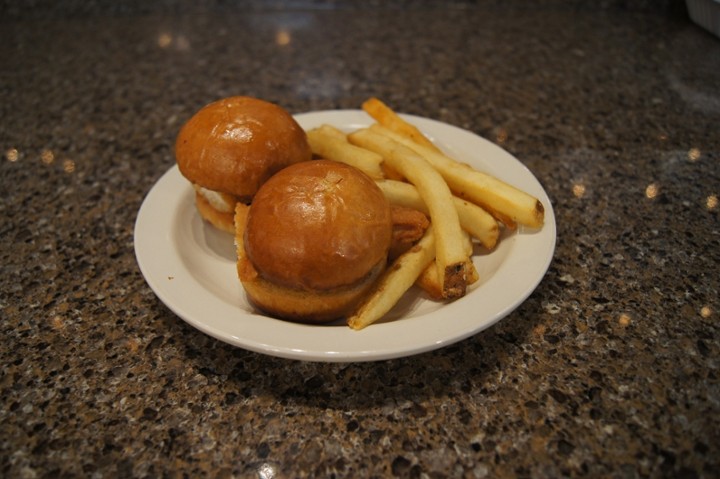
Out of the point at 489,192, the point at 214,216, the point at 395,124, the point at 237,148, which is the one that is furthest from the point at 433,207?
the point at 214,216

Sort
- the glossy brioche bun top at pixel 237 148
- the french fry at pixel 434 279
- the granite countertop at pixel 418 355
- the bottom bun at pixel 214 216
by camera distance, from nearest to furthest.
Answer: the granite countertop at pixel 418 355 < the french fry at pixel 434 279 < the glossy brioche bun top at pixel 237 148 < the bottom bun at pixel 214 216

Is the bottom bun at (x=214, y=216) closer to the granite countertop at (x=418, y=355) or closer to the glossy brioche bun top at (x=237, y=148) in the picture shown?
the glossy brioche bun top at (x=237, y=148)

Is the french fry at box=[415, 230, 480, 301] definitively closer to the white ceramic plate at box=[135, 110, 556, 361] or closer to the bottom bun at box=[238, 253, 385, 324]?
the white ceramic plate at box=[135, 110, 556, 361]

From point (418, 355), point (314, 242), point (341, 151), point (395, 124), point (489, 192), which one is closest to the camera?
point (314, 242)

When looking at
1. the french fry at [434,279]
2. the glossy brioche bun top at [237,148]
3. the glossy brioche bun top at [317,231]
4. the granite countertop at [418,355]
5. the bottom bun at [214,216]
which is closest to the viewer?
the granite countertop at [418,355]

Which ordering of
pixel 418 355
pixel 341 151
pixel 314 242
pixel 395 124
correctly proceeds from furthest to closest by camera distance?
pixel 395 124 → pixel 341 151 → pixel 418 355 → pixel 314 242

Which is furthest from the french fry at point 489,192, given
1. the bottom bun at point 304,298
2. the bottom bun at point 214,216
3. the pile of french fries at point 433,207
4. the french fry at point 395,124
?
the bottom bun at point 214,216

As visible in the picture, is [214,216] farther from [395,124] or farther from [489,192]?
[489,192]
